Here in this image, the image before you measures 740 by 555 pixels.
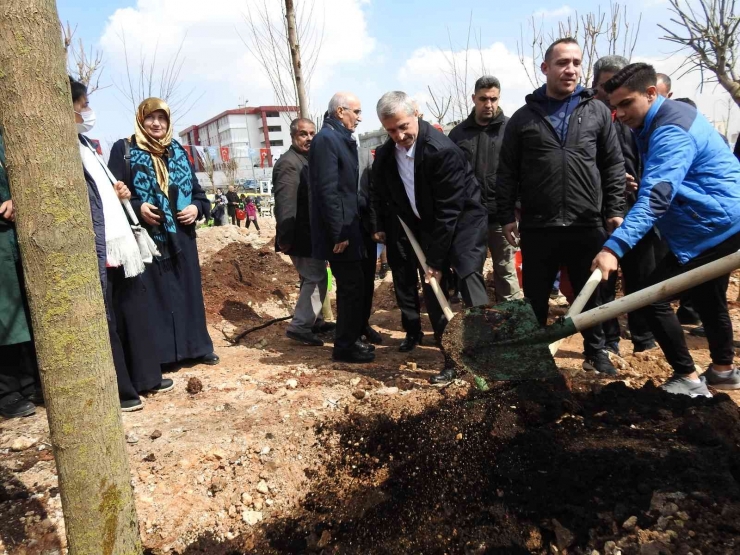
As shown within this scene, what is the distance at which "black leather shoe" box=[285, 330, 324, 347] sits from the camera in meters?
5.05

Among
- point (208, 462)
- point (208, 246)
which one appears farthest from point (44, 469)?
point (208, 246)

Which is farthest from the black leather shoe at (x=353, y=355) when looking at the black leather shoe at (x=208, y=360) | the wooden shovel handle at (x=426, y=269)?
the black leather shoe at (x=208, y=360)

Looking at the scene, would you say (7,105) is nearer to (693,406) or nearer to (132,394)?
(132,394)

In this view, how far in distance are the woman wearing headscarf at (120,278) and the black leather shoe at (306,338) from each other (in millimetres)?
1553

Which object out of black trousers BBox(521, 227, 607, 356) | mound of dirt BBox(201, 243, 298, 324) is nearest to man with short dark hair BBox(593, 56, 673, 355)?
black trousers BBox(521, 227, 607, 356)

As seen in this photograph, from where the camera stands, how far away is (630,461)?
7.55 ft

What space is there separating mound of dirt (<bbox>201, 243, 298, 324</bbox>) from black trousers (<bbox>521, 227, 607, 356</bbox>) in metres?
3.81

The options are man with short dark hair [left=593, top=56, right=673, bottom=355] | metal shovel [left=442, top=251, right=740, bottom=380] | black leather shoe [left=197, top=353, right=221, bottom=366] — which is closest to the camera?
metal shovel [left=442, top=251, right=740, bottom=380]

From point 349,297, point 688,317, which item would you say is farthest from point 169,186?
point 688,317

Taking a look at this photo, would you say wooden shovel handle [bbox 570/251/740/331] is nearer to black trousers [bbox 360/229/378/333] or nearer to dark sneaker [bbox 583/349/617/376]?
dark sneaker [bbox 583/349/617/376]

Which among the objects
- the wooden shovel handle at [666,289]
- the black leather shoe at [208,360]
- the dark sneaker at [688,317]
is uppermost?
the wooden shovel handle at [666,289]

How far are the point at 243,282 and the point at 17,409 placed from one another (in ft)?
16.5

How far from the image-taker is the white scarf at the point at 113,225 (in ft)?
10.6

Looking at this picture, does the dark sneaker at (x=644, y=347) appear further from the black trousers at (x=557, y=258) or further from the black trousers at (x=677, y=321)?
the black trousers at (x=677, y=321)
